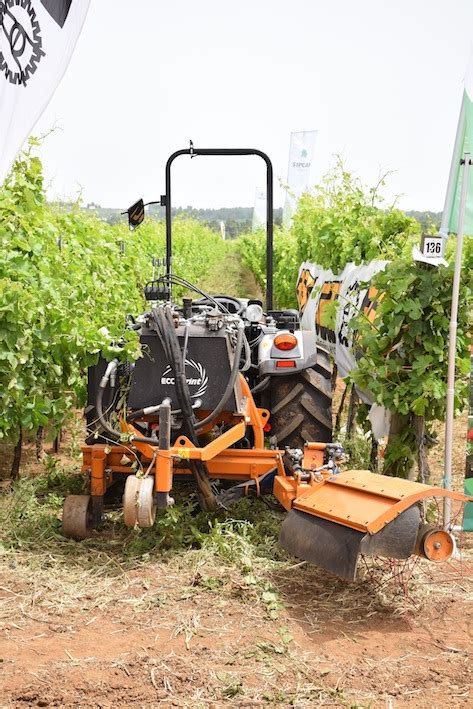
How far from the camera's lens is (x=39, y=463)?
714 cm

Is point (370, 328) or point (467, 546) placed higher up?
point (370, 328)

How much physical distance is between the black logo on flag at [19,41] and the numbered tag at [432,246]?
2.35m

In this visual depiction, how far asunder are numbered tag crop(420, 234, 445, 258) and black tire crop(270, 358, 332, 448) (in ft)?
3.35

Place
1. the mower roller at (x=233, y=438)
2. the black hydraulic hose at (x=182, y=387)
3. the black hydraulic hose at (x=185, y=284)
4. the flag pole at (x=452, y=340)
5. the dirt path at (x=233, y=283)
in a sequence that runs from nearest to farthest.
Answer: the mower roller at (x=233, y=438), the black hydraulic hose at (x=182, y=387), the flag pole at (x=452, y=340), the black hydraulic hose at (x=185, y=284), the dirt path at (x=233, y=283)

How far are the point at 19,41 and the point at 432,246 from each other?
254 centimetres

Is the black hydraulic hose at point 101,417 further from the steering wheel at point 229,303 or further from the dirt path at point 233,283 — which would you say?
the dirt path at point 233,283

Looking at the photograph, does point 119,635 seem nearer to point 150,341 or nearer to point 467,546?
point 150,341

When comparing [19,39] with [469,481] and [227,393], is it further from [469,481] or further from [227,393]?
[469,481]

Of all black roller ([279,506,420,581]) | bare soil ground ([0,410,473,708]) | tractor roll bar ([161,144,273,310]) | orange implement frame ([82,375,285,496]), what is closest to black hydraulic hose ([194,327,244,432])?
orange implement frame ([82,375,285,496])

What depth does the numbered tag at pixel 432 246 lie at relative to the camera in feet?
17.0

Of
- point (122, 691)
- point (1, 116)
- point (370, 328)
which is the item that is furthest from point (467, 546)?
point (1, 116)

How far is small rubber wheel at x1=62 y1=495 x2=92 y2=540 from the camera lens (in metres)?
4.89

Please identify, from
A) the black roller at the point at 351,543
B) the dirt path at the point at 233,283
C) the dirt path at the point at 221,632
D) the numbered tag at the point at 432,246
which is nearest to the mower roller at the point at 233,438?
the black roller at the point at 351,543

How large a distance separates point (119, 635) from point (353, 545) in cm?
108
